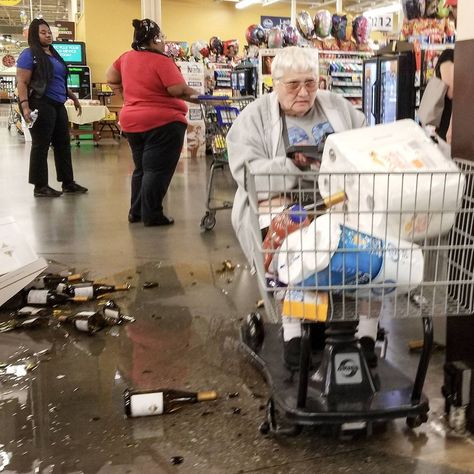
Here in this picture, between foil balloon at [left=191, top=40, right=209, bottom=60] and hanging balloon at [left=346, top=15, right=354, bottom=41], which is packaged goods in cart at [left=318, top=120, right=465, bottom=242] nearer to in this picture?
hanging balloon at [left=346, top=15, right=354, bottom=41]

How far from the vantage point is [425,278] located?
191 centimetres

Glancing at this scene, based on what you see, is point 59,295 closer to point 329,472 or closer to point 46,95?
point 329,472

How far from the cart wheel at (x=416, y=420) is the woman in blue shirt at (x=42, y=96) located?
563cm

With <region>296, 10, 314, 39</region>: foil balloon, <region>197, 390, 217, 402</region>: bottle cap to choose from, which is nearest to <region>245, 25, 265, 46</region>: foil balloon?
<region>296, 10, 314, 39</region>: foil balloon

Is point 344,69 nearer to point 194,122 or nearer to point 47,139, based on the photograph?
point 194,122

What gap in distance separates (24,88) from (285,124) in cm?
483

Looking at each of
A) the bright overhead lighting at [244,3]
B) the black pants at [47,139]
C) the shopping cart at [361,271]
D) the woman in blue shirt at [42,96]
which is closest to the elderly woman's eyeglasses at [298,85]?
the shopping cart at [361,271]

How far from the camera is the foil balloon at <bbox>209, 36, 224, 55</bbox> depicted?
14531 millimetres

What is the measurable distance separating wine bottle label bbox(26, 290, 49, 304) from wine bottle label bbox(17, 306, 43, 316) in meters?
0.04

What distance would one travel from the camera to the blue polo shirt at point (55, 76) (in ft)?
21.5

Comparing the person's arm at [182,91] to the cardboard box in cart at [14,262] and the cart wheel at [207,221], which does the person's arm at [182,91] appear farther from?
the cardboard box in cart at [14,262]

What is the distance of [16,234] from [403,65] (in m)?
4.70

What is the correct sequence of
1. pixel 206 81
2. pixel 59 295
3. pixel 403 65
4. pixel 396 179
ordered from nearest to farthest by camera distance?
pixel 396 179 < pixel 59 295 < pixel 403 65 < pixel 206 81

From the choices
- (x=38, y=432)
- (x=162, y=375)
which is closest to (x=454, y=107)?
(x=162, y=375)
